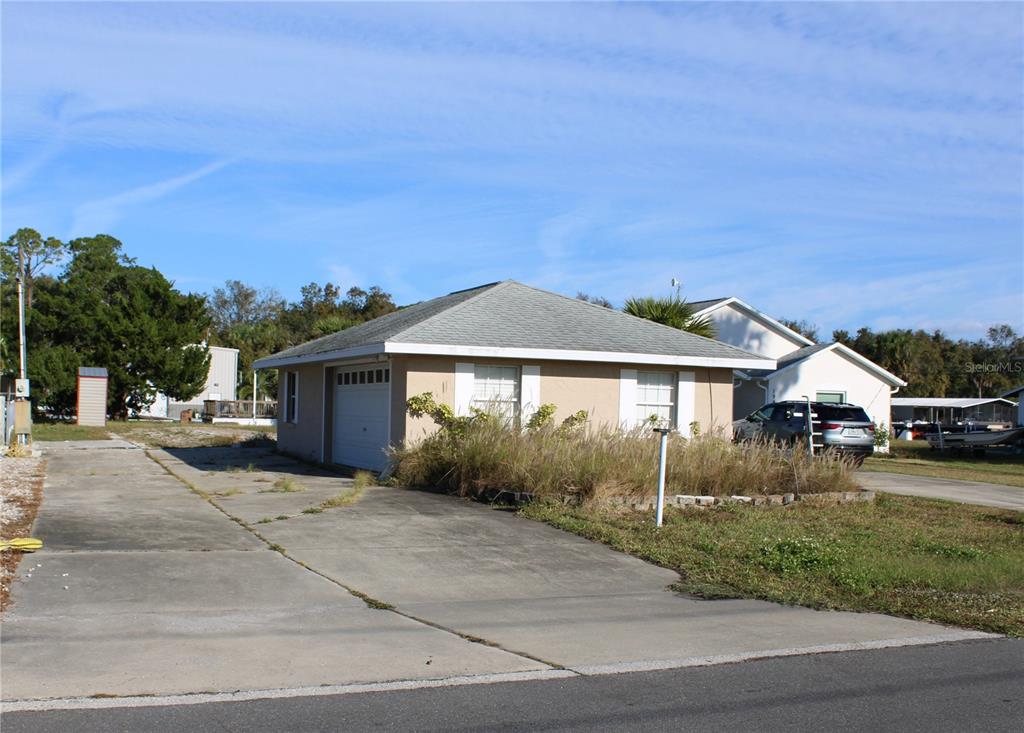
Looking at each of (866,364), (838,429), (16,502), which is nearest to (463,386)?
(16,502)

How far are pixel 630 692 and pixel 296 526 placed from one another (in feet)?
22.4

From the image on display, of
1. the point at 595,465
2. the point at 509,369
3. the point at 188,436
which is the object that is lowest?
the point at 188,436

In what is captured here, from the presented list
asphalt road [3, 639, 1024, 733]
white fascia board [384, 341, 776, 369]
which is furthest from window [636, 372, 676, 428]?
asphalt road [3, 639, 1024, 733]

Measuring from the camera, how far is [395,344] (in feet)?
54.2

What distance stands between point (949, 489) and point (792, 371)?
42.1 ft

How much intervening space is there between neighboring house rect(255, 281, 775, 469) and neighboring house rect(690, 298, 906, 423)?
33.1 feet

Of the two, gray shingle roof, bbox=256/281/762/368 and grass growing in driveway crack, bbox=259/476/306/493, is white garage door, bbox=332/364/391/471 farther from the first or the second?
grass growing in driveway crack, bbox=259/476/306/493

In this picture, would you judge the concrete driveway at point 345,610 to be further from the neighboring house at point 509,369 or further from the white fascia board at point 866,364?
the white fascia board at point 866,364

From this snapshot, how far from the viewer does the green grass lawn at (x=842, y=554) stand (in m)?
8.88

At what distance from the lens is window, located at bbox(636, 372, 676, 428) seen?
19.5 meters

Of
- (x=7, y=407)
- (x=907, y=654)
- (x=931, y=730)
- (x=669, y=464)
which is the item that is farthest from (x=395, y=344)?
(x=7, y=407)

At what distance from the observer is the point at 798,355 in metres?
33.0

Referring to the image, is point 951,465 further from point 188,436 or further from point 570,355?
point 188,436

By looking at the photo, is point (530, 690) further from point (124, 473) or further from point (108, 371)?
point (108, 371)
